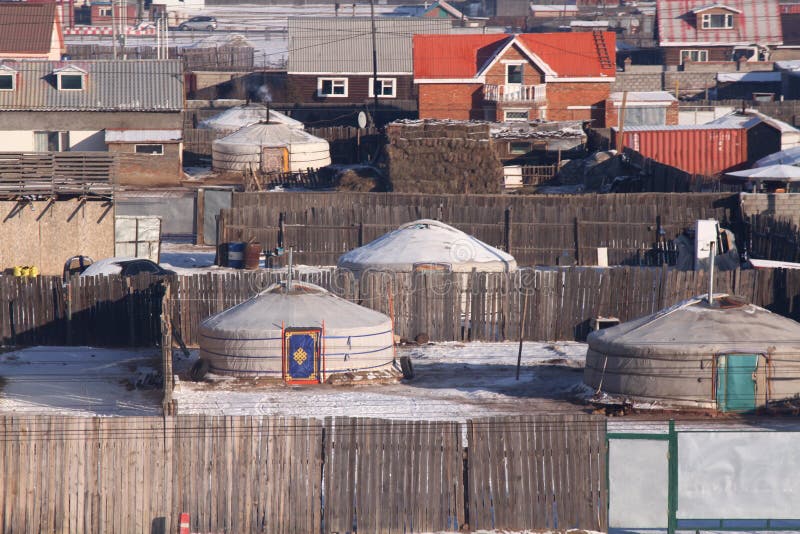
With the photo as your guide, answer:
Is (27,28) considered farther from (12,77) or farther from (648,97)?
(648,97)

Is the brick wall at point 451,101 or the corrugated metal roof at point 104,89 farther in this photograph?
the brick wall at point 451,101

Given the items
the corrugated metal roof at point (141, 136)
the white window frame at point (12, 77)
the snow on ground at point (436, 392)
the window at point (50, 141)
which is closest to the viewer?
the snow on ground at point (436, 392)

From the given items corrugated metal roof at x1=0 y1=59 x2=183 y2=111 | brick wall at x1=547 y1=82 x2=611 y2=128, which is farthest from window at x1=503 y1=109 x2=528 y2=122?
corrugated metal roof at x1=0 y1=59 x2=183 y2=111

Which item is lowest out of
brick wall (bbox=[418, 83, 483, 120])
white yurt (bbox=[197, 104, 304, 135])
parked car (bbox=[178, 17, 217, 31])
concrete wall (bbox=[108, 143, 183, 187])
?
concrete wall (bbox=[108, 143, 183, 187])

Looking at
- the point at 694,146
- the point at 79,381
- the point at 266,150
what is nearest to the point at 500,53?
the point at 694,146

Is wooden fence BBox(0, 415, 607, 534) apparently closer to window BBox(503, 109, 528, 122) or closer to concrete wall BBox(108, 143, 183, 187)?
concrete wall BBox(108, 143, 183, 187)

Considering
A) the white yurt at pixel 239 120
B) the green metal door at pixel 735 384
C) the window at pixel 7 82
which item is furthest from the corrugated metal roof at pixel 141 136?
the green metal door at pixel 735 384

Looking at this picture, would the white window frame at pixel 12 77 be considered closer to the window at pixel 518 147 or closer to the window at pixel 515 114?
the window at pixel 518 147
